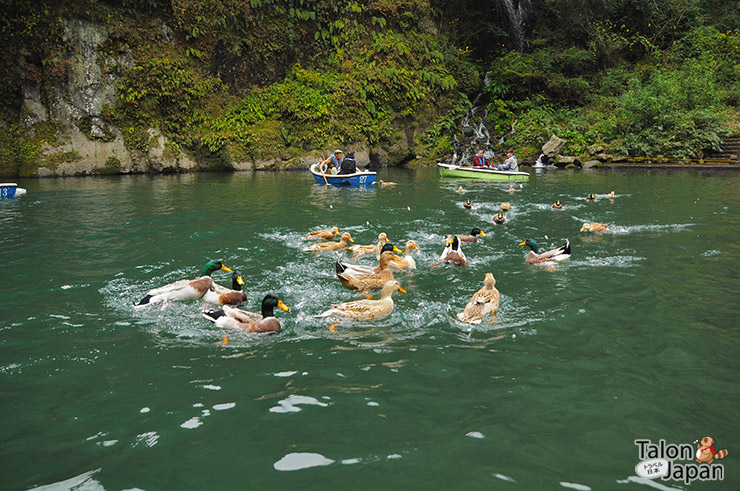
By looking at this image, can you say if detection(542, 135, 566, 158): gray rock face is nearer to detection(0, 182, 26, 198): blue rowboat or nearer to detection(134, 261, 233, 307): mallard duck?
detection(0, 182, 26, 198): blue rowboat

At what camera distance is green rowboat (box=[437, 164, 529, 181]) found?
2241cm

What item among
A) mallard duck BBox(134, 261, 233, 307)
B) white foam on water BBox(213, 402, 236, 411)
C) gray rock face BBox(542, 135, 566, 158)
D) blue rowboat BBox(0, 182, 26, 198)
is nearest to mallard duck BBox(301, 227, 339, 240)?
mallard duck BBox(134, 261, 233, 307)

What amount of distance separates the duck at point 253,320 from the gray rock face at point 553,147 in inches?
1179

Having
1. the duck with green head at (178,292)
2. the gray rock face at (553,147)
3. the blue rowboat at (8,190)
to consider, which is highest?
the gray rock face at (553,147)

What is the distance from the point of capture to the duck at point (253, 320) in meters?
5.62

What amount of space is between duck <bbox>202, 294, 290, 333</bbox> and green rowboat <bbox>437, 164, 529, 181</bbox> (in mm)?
18600

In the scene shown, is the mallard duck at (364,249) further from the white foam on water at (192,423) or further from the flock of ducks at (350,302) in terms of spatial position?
the white foam on water at (192,423)

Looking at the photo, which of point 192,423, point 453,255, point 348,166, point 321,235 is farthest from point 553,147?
point 192,423

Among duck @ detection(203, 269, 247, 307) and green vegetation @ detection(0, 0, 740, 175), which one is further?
green vegetation @ detection(0, 0, 740, 175)

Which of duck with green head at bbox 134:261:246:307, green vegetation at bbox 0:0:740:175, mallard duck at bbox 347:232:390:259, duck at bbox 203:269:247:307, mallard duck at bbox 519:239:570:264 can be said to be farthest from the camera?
green vegetation at bbox 0:0:740:175

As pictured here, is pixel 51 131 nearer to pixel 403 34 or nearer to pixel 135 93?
pixel 135 93

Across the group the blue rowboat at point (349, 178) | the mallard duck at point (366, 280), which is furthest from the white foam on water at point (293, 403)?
the blue rowboat at point (349, 178)

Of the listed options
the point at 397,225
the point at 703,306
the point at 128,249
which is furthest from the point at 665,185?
the point at 128,249

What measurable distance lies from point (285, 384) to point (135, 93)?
101 feet
